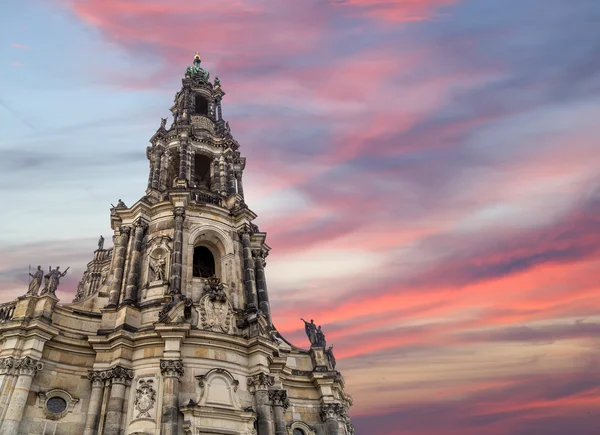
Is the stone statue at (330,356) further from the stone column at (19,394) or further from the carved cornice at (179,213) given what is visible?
the stone column at (19,394)

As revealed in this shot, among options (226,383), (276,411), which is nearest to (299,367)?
(276,411)

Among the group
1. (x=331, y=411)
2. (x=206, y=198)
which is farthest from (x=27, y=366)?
(x=331, y=411)

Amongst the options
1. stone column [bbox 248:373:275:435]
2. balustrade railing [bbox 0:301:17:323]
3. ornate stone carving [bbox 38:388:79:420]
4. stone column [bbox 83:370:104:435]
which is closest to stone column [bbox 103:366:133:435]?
stone column [bbox 83:370:104:435]

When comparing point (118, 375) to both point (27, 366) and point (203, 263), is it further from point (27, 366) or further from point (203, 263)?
point (203, 263)

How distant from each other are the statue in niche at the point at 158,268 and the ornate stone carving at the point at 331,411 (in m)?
12.5

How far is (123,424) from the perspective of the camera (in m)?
19.5

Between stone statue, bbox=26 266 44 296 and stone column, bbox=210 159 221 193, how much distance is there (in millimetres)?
12386

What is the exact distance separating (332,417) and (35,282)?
18204mm

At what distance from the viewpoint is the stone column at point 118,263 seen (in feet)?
79.6

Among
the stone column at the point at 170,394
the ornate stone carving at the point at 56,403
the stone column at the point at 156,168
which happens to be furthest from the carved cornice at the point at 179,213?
the ornate stone carving at the point at 56,403

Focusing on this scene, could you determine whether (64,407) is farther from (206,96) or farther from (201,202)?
(206,96)

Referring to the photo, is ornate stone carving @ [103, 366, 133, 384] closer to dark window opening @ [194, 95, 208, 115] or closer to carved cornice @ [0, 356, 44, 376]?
carved cornice @ [0, 356, 44, 376]

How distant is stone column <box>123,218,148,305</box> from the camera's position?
2377cm

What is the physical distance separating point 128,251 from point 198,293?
513cm
